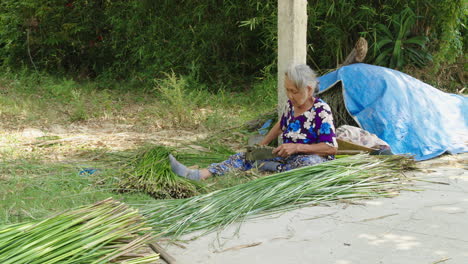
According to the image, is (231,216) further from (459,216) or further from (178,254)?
(459,216)

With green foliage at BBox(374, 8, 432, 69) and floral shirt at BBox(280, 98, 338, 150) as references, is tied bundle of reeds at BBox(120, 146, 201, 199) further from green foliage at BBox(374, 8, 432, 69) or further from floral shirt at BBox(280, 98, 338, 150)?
green foliage at BBox(374, 8, 432, 69)

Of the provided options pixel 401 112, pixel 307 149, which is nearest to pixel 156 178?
pixel 307 149

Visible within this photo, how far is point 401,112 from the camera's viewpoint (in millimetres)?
4156

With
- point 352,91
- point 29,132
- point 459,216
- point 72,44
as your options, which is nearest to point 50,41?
point 72,44

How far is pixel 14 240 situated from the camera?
1.63 m

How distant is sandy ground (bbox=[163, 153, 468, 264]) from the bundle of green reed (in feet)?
0.24

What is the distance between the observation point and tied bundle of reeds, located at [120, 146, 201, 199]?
282cm

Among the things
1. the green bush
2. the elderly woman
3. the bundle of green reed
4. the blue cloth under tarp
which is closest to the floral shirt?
the elderly woman

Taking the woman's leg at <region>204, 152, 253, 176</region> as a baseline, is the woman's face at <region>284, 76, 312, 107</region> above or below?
above

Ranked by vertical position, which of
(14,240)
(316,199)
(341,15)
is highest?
(341,15)

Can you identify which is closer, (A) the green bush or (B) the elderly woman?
(B) the elderly woman

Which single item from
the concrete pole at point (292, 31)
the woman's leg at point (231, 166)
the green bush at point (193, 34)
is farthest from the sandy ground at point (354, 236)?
the green bush at point (193, 34)

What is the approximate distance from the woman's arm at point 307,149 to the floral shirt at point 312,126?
3cm

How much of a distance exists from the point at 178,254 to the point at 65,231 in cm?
49
